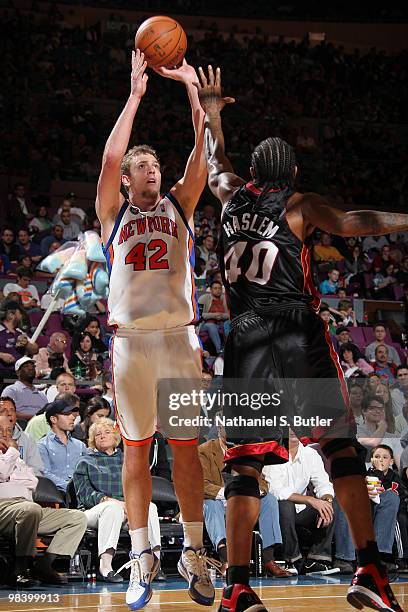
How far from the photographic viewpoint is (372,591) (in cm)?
408

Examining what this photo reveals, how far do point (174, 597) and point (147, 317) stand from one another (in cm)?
229

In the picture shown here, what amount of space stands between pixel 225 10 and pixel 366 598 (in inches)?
830

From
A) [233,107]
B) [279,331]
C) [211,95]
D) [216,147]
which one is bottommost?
[279,331]

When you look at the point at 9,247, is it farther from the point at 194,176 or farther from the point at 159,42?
the point at 194,176

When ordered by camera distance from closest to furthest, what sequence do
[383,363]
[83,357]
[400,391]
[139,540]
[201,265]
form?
[139,540]
[83,357]
[400,391]
[383,363]
[201,265]

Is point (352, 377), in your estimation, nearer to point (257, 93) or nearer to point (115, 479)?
point (115, 479)

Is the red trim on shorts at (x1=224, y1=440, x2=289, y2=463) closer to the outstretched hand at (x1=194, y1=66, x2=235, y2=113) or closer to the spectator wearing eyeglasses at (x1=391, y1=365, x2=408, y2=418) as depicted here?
the outstretched hand at (x1=194, y1=66, x2=235, y2=113)

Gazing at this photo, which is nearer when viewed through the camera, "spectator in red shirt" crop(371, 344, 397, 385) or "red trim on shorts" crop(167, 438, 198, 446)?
"red trim on shorts" crop(167, 438, 198, 446)

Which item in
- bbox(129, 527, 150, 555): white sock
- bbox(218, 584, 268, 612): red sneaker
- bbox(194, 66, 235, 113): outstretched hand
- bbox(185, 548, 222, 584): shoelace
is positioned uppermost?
bbox(194, 66, 235, 113): outstretched hand

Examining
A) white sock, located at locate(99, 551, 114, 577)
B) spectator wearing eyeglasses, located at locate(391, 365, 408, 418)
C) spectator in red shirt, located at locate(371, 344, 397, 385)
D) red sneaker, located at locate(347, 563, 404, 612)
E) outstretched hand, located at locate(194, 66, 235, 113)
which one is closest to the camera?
red sneaker, located at locate(347, 563, 404, 612)

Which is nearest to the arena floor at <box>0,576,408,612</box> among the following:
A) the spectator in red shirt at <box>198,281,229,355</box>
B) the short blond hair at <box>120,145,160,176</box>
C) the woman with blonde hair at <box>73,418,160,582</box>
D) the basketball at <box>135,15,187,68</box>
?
the woman with blonde hair at <box>73,418,160,582</box>

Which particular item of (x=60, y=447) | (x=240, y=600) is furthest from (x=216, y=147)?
(x=60, y=447)

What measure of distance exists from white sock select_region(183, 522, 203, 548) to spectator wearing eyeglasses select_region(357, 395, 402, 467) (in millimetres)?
4180

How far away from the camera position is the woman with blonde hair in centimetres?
714
